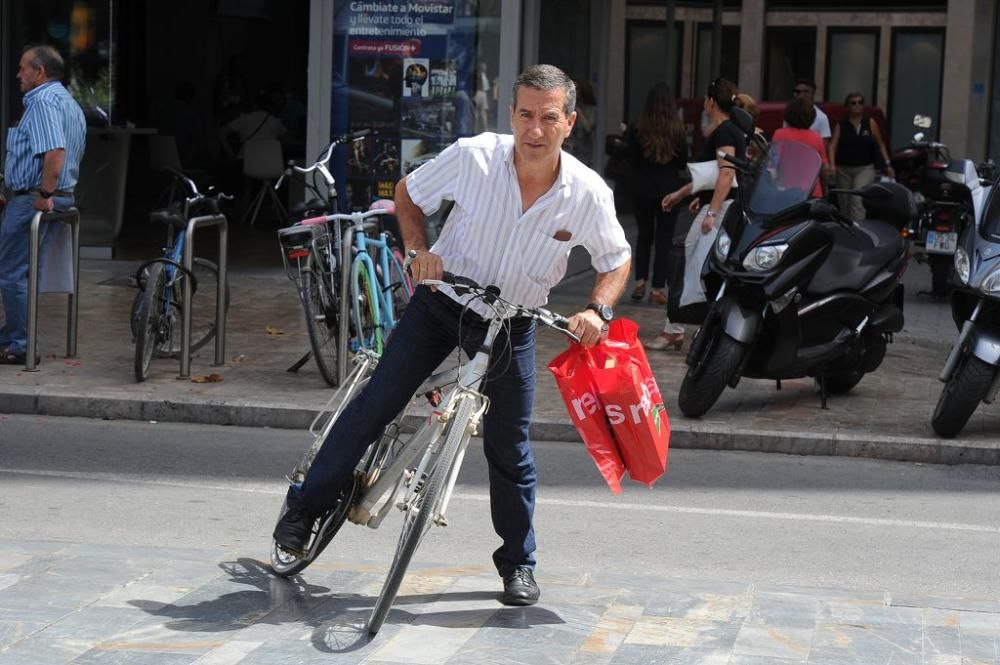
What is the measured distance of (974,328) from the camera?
28.4 ft

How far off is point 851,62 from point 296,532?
3227 centimetres

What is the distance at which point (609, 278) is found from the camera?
5.16 metres

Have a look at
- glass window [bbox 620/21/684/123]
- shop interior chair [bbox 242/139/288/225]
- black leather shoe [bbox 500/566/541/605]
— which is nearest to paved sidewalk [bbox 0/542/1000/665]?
black leather shoe [bbox 500/566/541/605]

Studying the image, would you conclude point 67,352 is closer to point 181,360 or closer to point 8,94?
point 181,360

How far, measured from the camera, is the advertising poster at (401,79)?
13914 mm

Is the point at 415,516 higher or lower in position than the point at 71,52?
lower

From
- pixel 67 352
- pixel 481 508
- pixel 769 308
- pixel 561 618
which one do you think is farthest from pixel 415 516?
A: pixel 67 352

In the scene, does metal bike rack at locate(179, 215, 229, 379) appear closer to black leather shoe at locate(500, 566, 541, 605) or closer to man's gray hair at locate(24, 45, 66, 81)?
man's gray hair at locate(24, 45, 66, 81)

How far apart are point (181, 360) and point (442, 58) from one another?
16.5 feet

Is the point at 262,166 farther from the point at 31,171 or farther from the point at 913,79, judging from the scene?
the point at 913,79

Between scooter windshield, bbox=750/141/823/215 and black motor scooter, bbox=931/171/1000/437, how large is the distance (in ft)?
3.03

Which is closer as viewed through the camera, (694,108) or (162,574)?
(162,574)

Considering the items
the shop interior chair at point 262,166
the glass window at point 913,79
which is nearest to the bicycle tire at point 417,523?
the shop interior chair at point 262,166

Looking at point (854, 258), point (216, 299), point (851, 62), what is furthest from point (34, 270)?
point (851, 62)
